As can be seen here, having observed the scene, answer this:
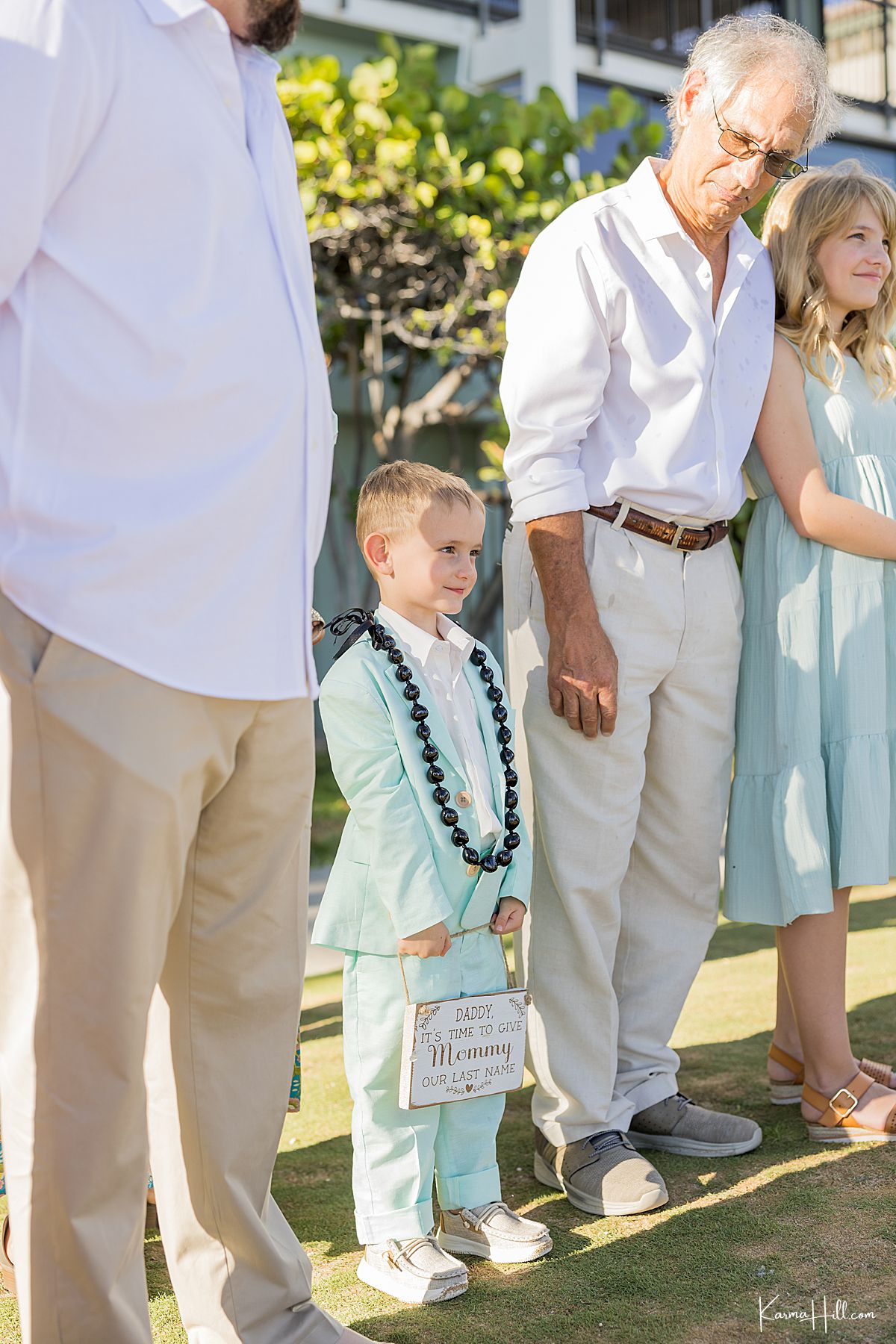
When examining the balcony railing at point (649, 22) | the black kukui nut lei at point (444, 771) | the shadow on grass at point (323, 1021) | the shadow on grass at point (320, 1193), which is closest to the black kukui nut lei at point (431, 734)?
the black kukui nut lei at point (444, 771)

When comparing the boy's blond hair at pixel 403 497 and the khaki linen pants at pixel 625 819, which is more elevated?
the boy's blond hair at pixel 403 497

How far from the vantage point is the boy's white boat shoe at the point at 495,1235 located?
2576 mm

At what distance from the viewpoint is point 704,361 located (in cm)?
300

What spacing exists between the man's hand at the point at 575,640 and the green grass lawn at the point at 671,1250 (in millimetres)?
678

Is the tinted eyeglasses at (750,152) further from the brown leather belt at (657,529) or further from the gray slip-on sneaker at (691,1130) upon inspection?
the gray slip-on sneaker at (691,1130)

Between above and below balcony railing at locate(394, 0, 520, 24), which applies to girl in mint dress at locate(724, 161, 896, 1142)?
below

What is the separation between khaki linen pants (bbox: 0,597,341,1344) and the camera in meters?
1.70

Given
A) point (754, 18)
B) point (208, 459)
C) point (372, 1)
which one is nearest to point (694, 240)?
point (754, 18)

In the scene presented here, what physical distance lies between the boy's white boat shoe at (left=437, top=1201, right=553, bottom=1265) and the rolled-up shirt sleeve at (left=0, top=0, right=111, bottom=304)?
184 centimetres

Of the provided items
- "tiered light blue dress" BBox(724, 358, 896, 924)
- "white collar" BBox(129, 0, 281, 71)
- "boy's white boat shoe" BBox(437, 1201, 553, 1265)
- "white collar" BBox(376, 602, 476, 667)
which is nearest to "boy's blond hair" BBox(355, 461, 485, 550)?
"white collar" BBox(376, 602, 476, 667)

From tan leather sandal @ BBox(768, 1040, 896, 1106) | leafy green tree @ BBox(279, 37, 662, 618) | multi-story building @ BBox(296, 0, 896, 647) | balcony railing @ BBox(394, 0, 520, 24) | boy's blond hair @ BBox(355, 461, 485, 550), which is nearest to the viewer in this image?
boy's blond hair @ BBox(355, 461, 485, 550)

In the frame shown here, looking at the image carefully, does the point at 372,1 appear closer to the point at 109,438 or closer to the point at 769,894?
the point at 769,894

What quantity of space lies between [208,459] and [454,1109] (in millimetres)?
1424

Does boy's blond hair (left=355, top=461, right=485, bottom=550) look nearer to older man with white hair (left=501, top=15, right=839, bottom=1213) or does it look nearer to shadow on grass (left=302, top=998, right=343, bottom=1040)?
older man with white hair (left=501, top=15, right=839, bottom=1213)
